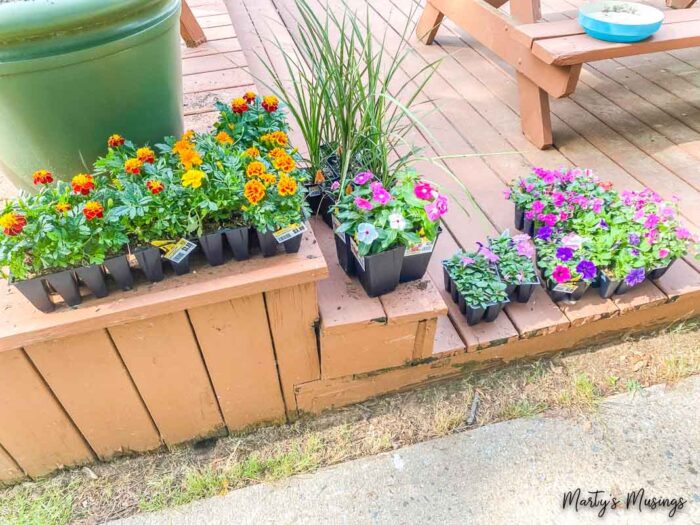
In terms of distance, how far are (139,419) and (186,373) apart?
8.0 inches

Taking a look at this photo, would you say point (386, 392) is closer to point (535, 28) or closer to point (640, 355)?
point (640, 355)

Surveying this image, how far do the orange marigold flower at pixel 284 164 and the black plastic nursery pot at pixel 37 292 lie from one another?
526 mm

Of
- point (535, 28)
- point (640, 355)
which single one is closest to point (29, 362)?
point (640, 355)

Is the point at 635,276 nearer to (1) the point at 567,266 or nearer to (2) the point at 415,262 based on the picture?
(1) the point at 567,266

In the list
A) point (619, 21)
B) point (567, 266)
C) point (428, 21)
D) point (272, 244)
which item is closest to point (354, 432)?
point (272, 244)

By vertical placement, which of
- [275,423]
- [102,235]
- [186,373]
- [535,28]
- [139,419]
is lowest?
[275,423]

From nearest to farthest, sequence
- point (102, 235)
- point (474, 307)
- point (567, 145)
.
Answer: point (102, 235) < point (474, 307) < point (567, 145)

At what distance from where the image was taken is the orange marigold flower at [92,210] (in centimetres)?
104

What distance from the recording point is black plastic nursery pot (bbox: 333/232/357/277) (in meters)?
1.36

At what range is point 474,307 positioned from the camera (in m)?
1.46

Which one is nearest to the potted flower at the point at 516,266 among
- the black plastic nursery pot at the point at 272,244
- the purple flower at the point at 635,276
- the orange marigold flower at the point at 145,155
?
the purple flower at the point at 635,276

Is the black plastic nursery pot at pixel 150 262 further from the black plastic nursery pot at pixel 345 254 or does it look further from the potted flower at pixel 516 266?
the potted flower at pixel 516 266

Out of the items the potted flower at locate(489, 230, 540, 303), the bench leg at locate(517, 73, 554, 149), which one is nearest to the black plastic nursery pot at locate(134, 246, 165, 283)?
the potted flower at locate(489, 230, 540, 303)

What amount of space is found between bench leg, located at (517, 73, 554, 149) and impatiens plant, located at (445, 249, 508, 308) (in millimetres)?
940
